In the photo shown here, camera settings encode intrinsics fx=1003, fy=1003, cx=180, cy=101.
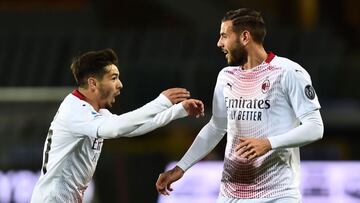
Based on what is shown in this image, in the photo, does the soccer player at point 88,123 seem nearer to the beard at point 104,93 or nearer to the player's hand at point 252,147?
the beard at point 104,93

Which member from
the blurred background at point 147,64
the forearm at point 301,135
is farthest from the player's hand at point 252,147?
the blurred background at point 147,64

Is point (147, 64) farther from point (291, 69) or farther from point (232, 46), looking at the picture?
point (291, 69)

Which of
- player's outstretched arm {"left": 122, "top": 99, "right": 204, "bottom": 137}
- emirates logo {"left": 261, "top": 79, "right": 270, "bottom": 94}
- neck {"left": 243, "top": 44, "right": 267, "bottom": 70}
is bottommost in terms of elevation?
player's outstretched arm {"left": 122, "top": 99, "right": 204, "bottom": 137}

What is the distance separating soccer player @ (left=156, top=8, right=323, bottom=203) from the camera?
16.3 feet

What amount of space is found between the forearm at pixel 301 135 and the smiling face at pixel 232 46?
52 cm

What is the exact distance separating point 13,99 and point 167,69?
1.86m

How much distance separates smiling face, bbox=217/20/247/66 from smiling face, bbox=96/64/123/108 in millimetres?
613

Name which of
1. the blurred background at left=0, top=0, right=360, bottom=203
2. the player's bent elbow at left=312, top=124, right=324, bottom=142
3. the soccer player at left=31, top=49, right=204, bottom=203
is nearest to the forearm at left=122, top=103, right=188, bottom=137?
the soccer player at left=31, top=49, right=204, bottom=203

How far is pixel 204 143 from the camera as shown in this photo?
5352 mm

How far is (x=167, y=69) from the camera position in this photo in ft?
38.4

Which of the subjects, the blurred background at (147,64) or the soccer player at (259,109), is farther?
the blurred background at (147,64)

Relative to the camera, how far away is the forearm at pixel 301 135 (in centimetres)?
479

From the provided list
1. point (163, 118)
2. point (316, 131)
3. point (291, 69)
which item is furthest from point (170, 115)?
point (316, 131)

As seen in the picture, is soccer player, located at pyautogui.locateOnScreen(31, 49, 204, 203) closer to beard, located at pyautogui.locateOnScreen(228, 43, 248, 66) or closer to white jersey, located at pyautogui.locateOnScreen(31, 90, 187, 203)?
white jersey, located at pyautogui.locateOnScreen(31, 90, 187, 203)
